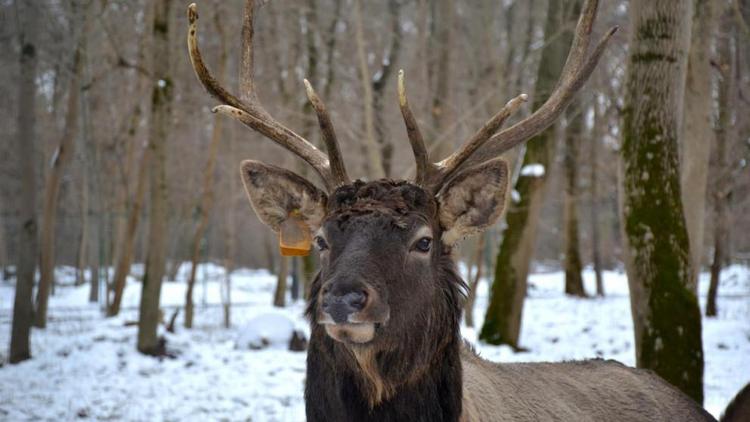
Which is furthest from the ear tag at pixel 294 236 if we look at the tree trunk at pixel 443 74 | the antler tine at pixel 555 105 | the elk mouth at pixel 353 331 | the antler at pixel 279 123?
the tree trunk at pixel 443 74

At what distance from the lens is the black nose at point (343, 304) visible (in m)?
A: 2.68

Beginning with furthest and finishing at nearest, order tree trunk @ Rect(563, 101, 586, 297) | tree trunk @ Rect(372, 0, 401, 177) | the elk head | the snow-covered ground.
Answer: tree trunk @ Rect(563, 101, 586, 297) < tree trunk @ Rect(372, 0, 401, 177) < the snow-covered ground < the elk head

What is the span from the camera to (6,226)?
2423 cm

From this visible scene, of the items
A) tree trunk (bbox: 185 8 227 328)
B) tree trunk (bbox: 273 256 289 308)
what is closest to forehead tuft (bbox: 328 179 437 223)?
tree trunk (bbox: 185 8 227 328)

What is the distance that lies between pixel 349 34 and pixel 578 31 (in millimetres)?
11131

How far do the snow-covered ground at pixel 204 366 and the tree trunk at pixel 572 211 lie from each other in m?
2.74

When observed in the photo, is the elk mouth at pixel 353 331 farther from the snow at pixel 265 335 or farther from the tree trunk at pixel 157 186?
the snow at pixel 265 335

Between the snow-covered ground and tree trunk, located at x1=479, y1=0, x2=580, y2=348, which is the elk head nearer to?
the snow-covered ground

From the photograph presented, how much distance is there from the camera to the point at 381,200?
3.21m

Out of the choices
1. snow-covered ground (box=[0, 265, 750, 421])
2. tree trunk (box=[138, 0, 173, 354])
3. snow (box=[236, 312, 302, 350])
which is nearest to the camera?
snow-covered ground (box=[0, 265, 750, 421])

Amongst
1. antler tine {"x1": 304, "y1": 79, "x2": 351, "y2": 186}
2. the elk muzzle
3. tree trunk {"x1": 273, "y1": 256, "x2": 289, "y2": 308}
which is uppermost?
antler tine {"x1": 304, "y1": 79, "x2": 351, "y2": 186}

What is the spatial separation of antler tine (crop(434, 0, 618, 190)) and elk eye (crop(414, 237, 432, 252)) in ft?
1.33

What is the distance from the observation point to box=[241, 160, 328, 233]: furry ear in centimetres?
356

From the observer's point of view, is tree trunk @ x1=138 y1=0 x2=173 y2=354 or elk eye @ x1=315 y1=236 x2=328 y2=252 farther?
tree trunk @ x1=138 y1=0 x2=173 y2=354
